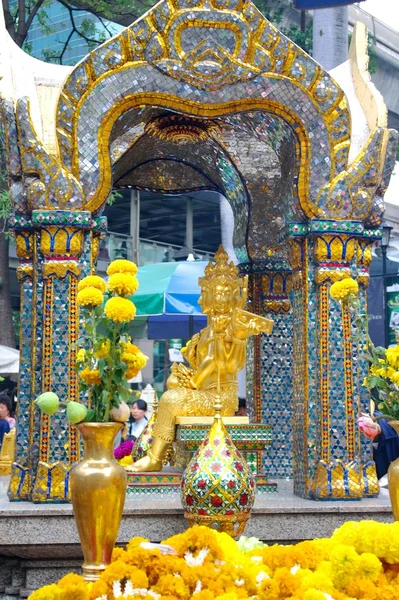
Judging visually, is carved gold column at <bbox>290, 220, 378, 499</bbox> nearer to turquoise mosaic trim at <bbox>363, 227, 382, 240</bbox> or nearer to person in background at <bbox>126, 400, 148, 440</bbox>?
turquoise mosaic trim at <bbox>363, 227, 382, 240</bbox>

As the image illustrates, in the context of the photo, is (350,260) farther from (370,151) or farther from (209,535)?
(209,535)

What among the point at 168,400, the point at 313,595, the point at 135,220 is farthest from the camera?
the point at 135,220

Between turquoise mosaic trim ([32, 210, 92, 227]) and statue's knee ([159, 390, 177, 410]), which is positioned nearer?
turquoise mosaic trim ([32, 210, 92, 227])

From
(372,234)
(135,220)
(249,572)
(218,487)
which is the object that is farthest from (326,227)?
(135,220)

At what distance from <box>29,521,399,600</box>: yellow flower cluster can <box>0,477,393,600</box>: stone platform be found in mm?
2974

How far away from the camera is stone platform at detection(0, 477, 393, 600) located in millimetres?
6766

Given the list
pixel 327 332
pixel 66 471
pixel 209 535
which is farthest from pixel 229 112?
pixel 209 535

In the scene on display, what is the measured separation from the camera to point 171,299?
12.7 metres

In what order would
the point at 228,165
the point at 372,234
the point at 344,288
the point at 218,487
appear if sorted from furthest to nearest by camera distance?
the point at 228,165
the point at 372,234
the point at 218,487
the point at 344,288

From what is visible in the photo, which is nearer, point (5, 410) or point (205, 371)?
point (205, 371)

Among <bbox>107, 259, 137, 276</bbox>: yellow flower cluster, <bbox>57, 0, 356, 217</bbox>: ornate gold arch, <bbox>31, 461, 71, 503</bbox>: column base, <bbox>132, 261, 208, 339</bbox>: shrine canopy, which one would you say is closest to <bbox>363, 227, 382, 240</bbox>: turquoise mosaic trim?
<bbox>57, 0, 356, 217</bbox>: ornate gold arch

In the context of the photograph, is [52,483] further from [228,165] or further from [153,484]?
[228,165]

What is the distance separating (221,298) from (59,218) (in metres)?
1.92

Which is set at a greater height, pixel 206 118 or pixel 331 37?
pixel 331 37
